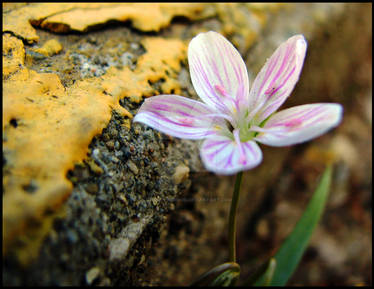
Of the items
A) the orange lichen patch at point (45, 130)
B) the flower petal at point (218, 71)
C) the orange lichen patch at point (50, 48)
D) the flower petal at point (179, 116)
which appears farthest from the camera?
the orange lichen patch at point (50, 48)

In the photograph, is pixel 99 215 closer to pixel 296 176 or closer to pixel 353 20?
pixel 296 176

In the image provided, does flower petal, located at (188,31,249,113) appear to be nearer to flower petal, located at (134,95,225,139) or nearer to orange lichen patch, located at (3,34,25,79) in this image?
flower petal, located at (134,95,225,139)

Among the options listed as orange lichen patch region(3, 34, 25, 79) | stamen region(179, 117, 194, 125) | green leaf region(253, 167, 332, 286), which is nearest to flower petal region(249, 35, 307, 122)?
stamen region(179, 117, 194, 125)

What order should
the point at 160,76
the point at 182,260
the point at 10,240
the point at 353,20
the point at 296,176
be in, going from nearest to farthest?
the point at 10,240
the point at 160,76
the point at 182,260
the point at 296,176
the point at 353,20

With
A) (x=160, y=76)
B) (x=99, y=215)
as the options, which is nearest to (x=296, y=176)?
(x=160, y=76)

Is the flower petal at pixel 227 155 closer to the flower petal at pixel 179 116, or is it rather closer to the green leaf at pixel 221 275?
the flower petal at pixel 179 116

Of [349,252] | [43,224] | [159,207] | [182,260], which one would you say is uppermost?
[43,224]

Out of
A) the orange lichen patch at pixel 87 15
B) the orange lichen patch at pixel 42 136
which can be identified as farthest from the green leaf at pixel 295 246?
the orange lichen patch at pixel 87 15
